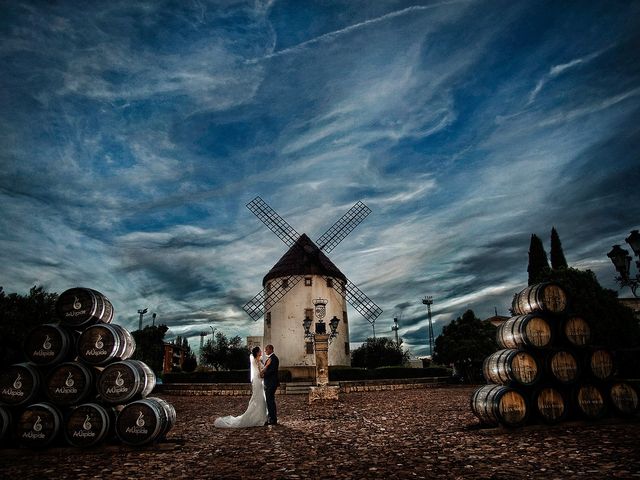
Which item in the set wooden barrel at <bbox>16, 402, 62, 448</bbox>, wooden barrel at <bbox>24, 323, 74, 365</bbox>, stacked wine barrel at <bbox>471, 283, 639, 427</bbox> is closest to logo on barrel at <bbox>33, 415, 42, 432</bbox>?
wooden barrel at <bbox>16, 402, 62, 448</bbox>

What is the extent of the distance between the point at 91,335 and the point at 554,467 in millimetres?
8790

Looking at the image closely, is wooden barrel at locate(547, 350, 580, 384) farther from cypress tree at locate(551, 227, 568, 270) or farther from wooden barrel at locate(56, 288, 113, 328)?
cypress tree at locate(551, 227, 568, 270)

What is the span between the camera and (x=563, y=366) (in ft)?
29.5

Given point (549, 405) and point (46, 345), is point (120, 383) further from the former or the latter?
point (549, 405)

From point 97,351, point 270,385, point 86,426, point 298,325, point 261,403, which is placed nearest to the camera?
point 86,426

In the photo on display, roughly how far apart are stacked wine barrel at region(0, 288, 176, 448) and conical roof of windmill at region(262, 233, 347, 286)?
95.1ft

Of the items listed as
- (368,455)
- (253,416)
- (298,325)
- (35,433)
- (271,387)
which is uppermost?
(298,325)

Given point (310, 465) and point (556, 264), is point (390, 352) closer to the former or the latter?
point (556, 264)

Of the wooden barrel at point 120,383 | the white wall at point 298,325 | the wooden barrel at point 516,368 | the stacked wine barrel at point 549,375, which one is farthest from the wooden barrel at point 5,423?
the white wall at point 298,325

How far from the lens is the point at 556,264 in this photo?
42969mm

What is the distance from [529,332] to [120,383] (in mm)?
8977

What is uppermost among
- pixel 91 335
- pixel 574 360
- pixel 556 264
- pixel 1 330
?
pixel 556 264

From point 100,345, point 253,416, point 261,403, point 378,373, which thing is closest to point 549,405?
point 261,403

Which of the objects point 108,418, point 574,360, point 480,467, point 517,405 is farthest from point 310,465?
point 574,360
